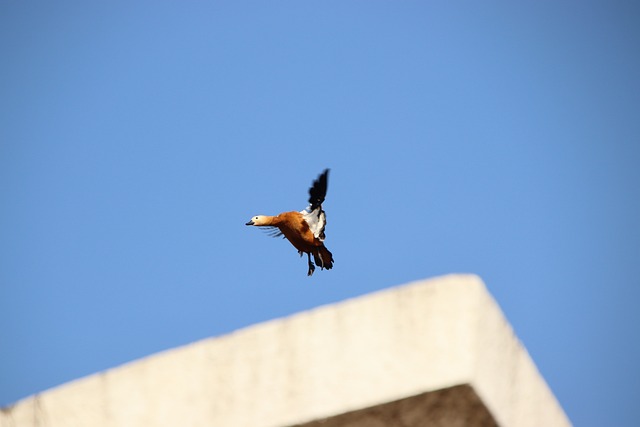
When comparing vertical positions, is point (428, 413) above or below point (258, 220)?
below

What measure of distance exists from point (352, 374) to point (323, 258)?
14036 mm

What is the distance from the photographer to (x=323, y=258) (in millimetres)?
18688

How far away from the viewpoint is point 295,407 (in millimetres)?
4738

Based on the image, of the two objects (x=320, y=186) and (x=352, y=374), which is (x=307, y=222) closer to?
(x=320, y=186)

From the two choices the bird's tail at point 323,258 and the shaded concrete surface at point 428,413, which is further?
the bird's tail at point 323,258

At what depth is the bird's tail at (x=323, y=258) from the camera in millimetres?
18484

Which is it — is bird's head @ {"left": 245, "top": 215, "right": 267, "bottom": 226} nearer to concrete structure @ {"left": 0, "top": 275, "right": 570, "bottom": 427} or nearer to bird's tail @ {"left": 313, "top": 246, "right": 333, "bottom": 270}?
bird's tail @ {"left": 313, "top": 246, "right": 333, "bottom": 270}

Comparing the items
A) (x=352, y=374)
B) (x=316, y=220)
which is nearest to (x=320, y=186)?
(x=316, y=220)

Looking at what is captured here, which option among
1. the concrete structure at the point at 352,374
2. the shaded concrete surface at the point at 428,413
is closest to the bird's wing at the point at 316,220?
the concrete structure at the point at 352,374

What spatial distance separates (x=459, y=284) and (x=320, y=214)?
13.3 meters

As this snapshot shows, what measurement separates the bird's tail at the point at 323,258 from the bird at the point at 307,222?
0.15 metres

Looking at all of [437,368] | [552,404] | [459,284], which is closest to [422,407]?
[437,368]

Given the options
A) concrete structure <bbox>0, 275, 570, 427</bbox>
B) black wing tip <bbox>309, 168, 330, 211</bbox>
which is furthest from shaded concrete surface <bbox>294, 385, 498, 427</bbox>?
black wing tip <bbox>309, 168, 330, 211</bbox>

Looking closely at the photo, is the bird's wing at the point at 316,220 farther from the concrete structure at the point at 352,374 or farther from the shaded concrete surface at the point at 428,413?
the shaded concrete surface at the point at 428,413
